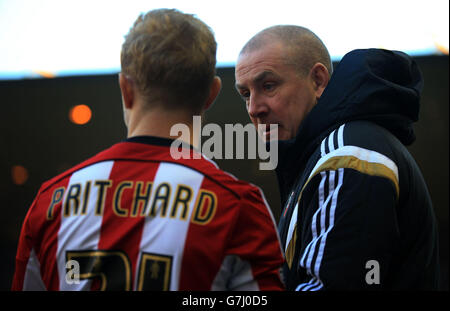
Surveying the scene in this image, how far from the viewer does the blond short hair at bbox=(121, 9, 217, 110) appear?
109cm

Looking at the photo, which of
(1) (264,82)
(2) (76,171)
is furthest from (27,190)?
(2) (76,171)

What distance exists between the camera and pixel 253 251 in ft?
3.38

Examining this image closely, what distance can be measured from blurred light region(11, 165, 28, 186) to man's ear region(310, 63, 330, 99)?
549 cm

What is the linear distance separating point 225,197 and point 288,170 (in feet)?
3.04

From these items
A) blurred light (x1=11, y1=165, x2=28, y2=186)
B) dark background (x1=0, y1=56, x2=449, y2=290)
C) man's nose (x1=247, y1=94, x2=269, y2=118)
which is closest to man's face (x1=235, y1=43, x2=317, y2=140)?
man's nose (x1=247, y1=94, x2=269, y2=118)

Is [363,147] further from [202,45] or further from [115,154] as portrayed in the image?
[115,154]

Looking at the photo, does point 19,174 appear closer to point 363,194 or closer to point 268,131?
point 268,131

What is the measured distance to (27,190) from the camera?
6500 millimetres

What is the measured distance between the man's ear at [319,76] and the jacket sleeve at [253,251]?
114 cm

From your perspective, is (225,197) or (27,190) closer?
(225,197)

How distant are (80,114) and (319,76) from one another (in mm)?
4717

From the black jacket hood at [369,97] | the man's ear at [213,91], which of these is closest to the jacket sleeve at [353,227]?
the black jacket hood at [369,97]

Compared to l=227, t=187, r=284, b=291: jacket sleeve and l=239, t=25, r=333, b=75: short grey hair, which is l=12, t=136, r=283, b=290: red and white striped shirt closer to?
l=227, t=187, r=284, b=291: jacket sleeve

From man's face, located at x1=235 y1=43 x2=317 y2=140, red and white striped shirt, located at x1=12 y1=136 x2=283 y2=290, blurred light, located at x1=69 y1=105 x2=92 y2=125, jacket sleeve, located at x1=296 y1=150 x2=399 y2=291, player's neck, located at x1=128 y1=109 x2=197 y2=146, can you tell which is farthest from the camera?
blurred light, located at x1=69 y1=105 x2=92 y2=125
